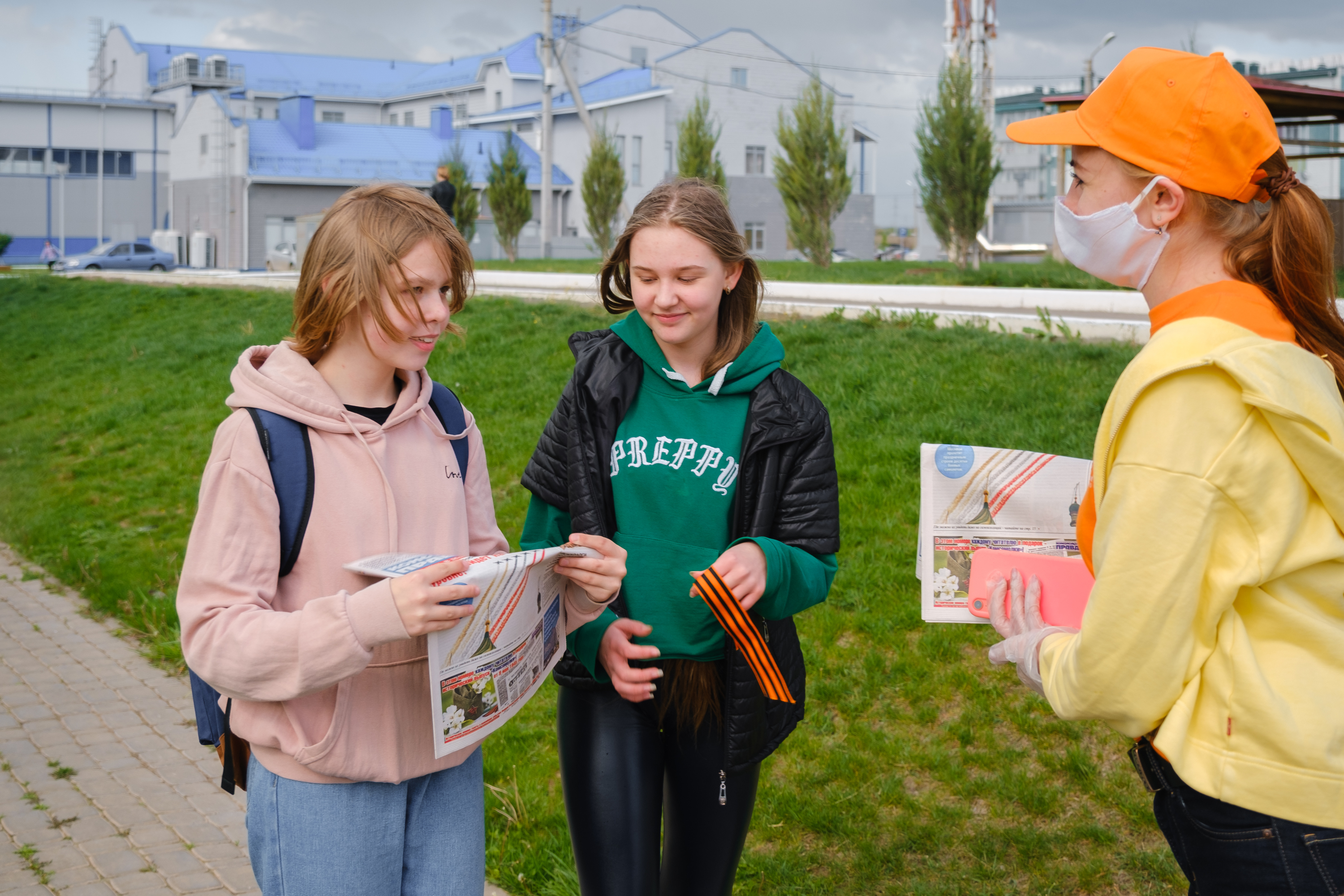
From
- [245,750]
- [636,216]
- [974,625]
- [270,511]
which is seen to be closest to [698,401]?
[636,216]

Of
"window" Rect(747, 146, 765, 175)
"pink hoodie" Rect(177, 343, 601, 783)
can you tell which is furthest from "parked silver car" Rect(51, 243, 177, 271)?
"pink hoodie" Rect(177, 343, 601, 783)

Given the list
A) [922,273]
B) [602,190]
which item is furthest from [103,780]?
[602,190]

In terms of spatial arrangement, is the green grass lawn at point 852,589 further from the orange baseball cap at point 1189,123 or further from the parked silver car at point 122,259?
the parked silver car at point 122,259

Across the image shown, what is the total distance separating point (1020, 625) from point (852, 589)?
3.51m

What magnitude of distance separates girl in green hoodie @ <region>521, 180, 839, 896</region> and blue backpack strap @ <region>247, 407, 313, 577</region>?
73 cm

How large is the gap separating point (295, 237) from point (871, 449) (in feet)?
148

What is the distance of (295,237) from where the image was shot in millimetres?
48094

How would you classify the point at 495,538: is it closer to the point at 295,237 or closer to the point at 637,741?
the point at 637,741

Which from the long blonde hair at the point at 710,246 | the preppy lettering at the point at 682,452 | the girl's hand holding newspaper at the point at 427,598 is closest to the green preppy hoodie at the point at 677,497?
the preppy lettering at the point at 682,452

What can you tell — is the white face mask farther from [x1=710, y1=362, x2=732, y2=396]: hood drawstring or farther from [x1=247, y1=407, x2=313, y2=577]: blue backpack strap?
[x1=247, y1=407, x2=313, y2=577]: blue backpack strap

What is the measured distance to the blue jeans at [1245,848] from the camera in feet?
5.82

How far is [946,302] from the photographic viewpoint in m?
14.9

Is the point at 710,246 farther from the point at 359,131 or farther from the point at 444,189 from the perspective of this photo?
the point at 359,131

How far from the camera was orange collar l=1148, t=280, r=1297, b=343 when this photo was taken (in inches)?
72.5
